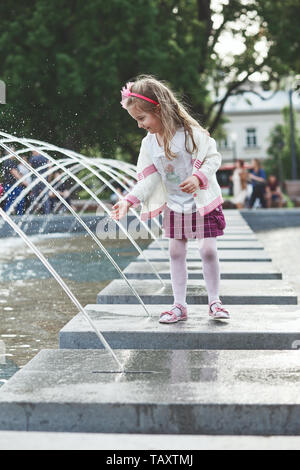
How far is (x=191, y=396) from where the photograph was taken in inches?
106

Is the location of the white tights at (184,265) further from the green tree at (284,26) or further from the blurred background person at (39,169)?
the green tree at (284,26)

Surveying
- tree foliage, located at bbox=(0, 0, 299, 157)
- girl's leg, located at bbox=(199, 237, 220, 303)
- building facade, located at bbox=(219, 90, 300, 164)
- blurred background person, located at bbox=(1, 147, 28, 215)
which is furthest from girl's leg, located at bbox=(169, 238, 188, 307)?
building facade, located at bbox=(219, 90, 300, 164)

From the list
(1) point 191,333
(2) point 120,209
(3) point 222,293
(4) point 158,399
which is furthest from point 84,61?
(4) point 158,399

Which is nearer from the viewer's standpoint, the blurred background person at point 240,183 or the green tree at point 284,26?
the blurred background person at point 240,183

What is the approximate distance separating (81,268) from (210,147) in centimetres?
481

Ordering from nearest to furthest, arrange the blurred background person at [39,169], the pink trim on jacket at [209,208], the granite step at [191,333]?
the granite step at [191,333] → the pink trim on jacket at [209,208] → the blurred background person at [39,169]

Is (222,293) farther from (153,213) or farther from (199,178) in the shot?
(199,178)

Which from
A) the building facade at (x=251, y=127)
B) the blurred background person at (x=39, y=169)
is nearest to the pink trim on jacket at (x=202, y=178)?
the blurred background person at (x=39, y=169)

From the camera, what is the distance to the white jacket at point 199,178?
12.7ft

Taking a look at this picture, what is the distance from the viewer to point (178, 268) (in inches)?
161

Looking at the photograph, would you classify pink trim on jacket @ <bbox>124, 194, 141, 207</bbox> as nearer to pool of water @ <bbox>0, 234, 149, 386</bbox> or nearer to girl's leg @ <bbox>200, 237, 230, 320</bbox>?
Answer: girl's leg @ <bbox>200, 237, 230, 320</bbox>

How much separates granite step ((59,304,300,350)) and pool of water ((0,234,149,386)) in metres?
0.40

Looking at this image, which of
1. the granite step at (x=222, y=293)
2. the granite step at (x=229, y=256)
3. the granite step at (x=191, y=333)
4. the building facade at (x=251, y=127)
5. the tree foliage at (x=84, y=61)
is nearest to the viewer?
the granite step at (x=191, y=333)
